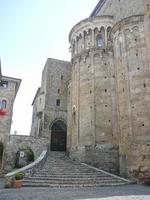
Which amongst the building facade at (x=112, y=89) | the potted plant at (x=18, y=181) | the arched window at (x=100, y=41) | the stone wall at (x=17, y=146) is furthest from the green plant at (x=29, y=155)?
the arched window at (x=100, y=41)

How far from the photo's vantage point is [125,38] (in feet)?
60.4

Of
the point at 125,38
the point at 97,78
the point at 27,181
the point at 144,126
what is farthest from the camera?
the point at 97,78

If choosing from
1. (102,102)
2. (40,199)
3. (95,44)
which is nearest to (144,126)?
(102,102)

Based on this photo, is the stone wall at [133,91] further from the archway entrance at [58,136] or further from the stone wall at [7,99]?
the stone wall at [7,99]

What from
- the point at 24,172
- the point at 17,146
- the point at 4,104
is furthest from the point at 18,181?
the point at 4,104

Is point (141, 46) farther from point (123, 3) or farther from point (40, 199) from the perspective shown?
point (40, 199)

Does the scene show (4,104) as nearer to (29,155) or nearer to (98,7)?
(29,155)

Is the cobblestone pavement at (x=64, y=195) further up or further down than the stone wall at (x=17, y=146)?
further down

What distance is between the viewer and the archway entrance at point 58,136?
2639 cm

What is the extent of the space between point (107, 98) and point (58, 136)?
9.40 m

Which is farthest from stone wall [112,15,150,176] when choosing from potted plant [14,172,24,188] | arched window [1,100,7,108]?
arched window [1,100,7,108]

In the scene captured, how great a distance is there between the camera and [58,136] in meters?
26.9

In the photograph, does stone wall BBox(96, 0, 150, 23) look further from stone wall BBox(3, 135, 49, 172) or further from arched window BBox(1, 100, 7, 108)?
stone wall BBox(3, 135, 49, 172)

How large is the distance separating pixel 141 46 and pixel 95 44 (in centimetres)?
660
